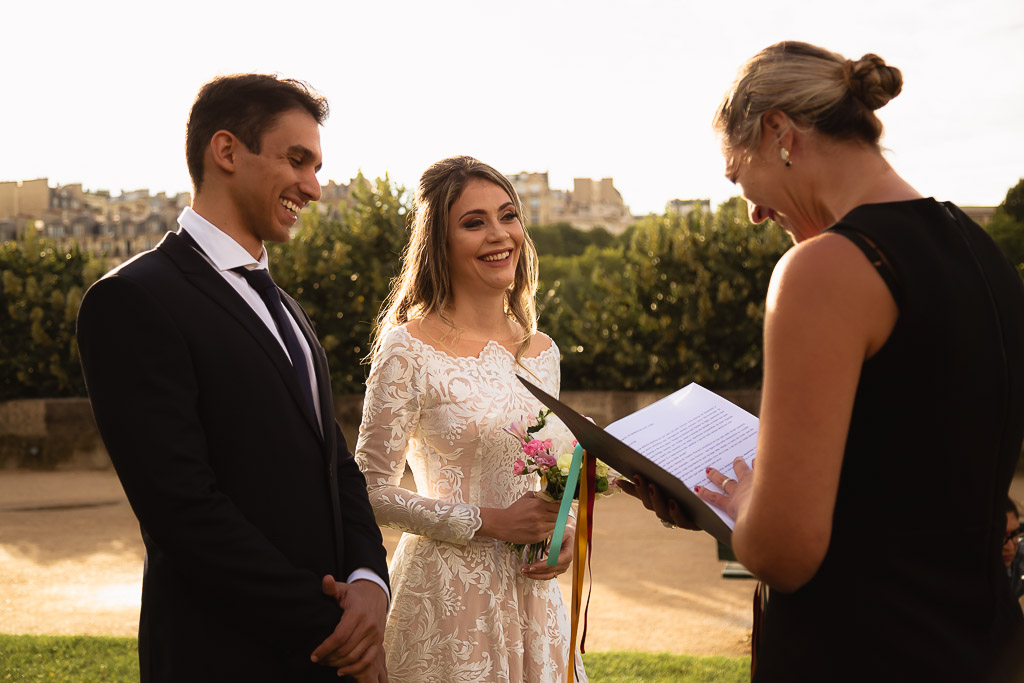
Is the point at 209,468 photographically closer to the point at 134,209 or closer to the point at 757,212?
the point at 757,212

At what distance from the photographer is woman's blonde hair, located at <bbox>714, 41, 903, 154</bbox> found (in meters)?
1.74

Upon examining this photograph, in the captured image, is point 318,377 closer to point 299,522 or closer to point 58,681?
point 299,522

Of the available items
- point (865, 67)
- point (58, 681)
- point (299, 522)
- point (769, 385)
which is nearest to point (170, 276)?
point (299, 522)

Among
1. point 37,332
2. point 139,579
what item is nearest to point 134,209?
point 37,332

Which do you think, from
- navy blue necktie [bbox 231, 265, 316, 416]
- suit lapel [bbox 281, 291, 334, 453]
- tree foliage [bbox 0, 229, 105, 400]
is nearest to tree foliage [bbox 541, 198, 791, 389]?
tree foliage [bbox 0, 229, 105, 400]

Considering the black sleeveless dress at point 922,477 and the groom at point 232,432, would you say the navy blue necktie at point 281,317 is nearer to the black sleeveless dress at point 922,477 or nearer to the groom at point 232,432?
the groom at point 232,432

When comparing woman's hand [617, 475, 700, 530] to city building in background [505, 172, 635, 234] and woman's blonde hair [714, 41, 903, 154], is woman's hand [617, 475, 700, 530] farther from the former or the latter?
city building in background [505, 172, 635, 234]

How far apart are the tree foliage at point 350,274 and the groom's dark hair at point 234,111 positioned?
335 inches

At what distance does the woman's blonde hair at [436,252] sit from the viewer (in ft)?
11.5

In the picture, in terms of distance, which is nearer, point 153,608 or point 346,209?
point 153,608

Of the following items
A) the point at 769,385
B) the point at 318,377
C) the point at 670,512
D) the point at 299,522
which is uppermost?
the point at 769,385

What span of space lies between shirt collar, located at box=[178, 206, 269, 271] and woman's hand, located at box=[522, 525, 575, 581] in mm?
1381

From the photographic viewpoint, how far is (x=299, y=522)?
2.39 metres

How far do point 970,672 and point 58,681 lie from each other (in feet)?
16.0
